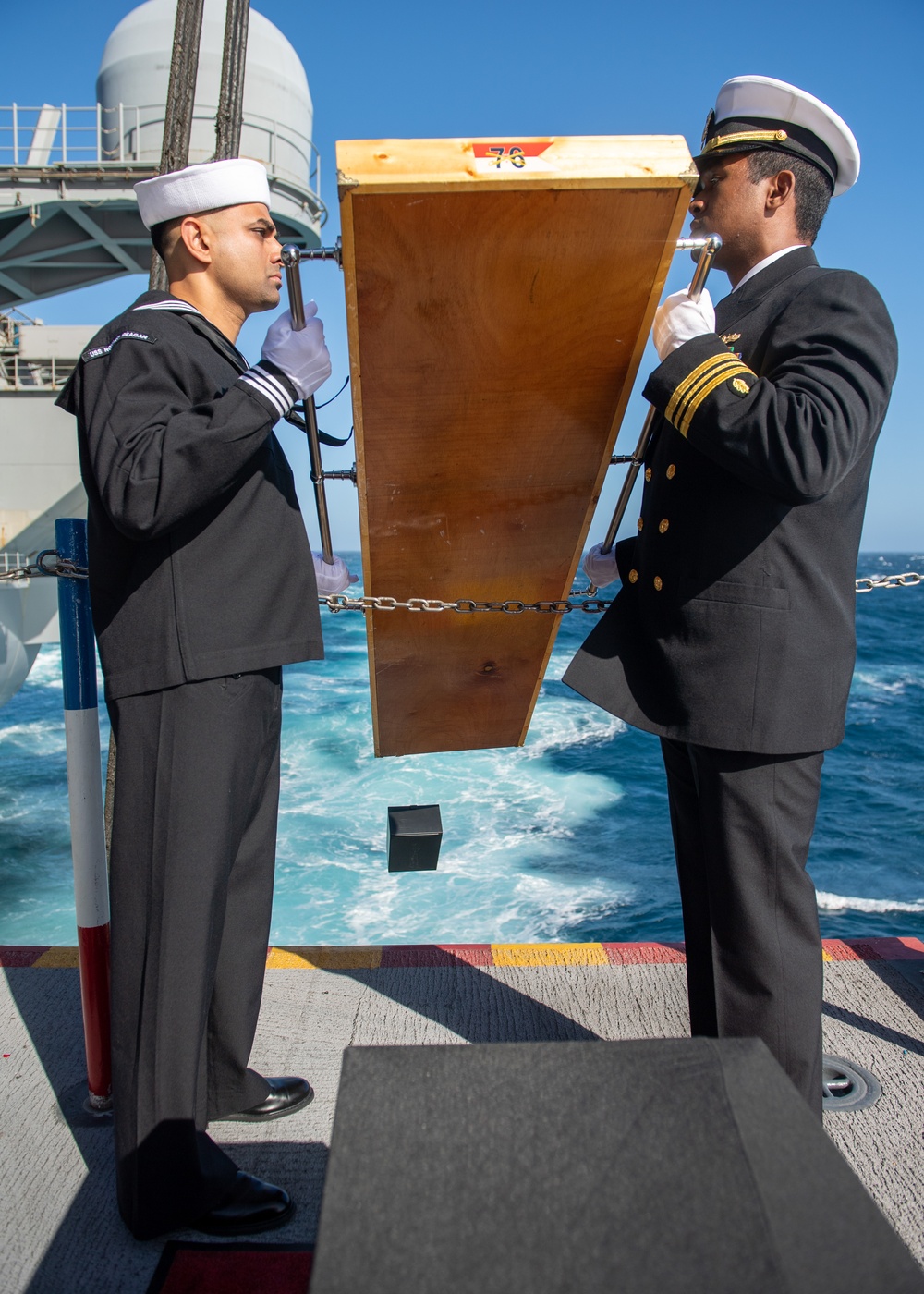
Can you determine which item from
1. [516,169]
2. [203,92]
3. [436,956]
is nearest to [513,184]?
[516,169]

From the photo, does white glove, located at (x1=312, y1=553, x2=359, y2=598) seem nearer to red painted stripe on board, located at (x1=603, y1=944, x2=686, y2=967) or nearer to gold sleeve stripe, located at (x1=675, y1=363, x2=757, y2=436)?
gold sleeve stripe, located at (x1=675, y1=363, x2=757, y2=436)

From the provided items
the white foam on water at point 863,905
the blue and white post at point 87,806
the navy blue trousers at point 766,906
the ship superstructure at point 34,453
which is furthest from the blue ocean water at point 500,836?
the navy blue trousers at point 766,906

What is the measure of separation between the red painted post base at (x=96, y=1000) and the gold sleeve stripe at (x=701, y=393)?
181 cm

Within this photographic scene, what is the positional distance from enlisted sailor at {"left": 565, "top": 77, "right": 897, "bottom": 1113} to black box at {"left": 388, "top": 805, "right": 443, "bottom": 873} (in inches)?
48.5

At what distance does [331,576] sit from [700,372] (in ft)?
4.24

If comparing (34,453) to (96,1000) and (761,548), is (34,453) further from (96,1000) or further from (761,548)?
(761,548)

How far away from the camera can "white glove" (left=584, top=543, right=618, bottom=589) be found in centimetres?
255

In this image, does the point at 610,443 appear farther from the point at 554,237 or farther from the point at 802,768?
the point at 802,768

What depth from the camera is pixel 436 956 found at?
3162mm

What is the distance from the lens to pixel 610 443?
7.56ft

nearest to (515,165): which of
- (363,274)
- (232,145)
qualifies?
(363,274)

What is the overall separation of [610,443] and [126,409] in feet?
3.71

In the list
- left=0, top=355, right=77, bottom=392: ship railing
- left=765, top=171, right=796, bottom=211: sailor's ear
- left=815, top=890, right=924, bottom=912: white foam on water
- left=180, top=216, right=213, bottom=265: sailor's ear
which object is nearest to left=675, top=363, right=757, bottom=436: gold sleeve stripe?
left=765, top=171, right=796, bottom=211: sailor's ear

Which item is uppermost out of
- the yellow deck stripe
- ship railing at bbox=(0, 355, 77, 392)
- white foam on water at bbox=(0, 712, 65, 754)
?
ship railing at bbox=(0, 355, 77, 392)
